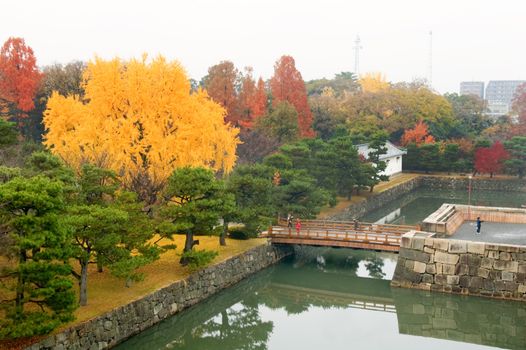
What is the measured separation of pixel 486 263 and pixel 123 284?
15514 millimetres

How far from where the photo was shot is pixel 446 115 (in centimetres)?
7175

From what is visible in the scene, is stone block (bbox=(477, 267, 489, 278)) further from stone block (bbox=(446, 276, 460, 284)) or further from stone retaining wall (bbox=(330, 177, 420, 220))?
stone retaining wall (bbox=(330, 177, 420, 220))

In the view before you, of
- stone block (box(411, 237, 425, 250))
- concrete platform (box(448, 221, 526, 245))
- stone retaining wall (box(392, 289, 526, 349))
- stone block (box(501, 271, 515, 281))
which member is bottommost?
stone retaining wall (box(392, 289, 526, 349))

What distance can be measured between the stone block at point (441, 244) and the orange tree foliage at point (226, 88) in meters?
28.7

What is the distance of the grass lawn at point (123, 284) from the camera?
18.7m

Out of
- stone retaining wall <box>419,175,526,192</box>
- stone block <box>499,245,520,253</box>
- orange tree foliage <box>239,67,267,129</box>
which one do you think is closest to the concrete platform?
stone block <box>499,245,520,253</box>

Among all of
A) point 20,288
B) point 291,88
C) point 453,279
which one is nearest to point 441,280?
point 453,279

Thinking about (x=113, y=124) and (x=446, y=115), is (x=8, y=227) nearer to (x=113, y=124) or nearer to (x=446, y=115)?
(x=113, y=124)

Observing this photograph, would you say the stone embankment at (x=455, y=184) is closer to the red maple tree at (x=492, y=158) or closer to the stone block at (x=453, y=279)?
the red maple tree at (x=492, y=158)

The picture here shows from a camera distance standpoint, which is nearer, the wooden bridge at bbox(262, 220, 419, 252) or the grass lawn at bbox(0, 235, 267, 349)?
the grass lawn at bbox(0, 235, 267, 349)

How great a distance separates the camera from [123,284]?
21594mm

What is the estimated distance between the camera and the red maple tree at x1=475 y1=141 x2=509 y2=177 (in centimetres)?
6003

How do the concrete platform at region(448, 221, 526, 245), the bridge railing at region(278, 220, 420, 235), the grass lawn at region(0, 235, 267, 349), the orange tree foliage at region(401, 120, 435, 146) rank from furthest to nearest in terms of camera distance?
1. the orange tree foliage at region(401, 120, 435, 146)
2. the bridge railing at region(278, 220, 420, 235)
3. the concrete platform at region(448, 221, 526, 245)
4. the grass lawn at region(0, 235, 267, 349)

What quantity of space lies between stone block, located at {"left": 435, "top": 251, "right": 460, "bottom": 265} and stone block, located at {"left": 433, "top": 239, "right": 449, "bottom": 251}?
23 cm
